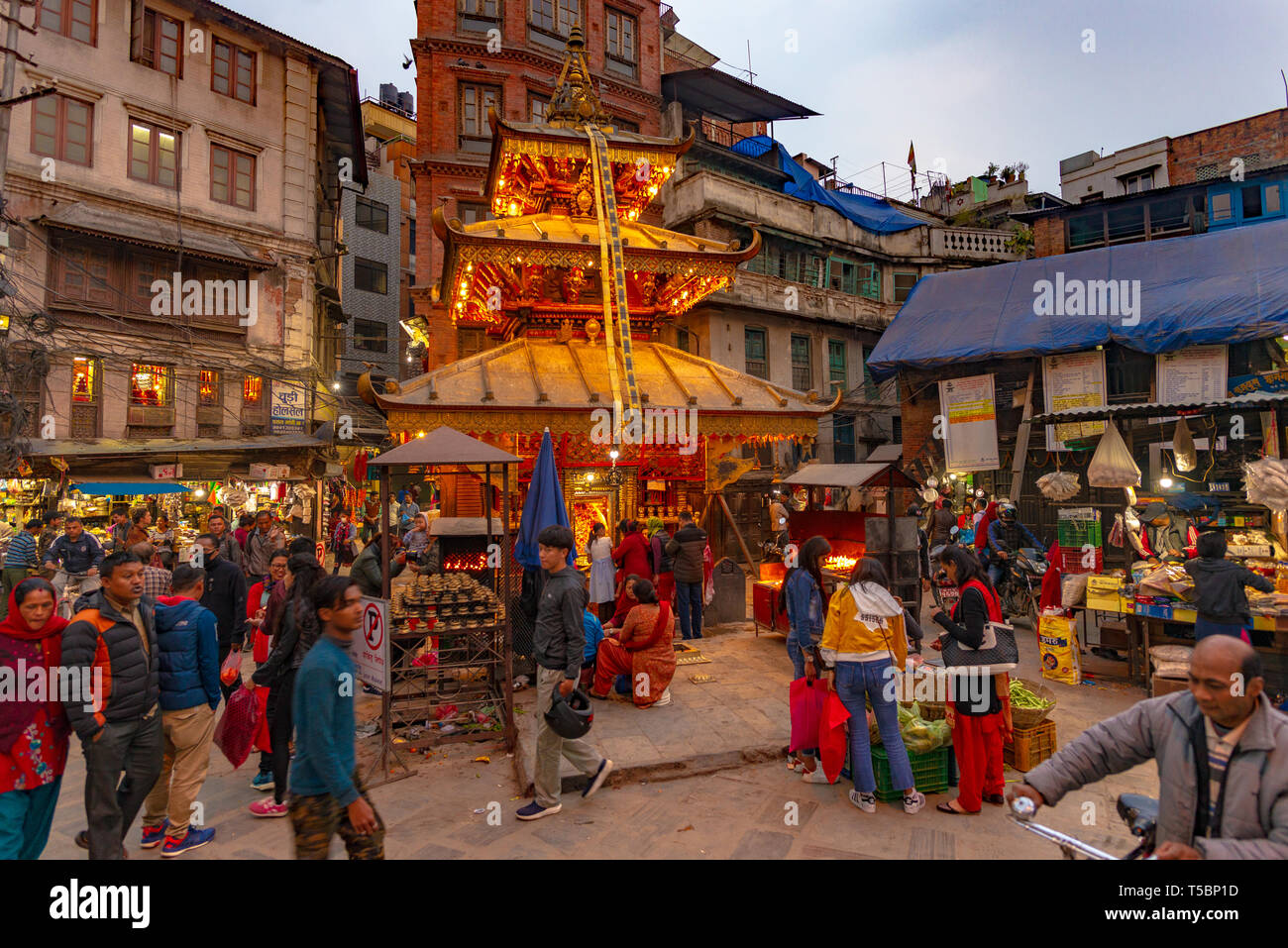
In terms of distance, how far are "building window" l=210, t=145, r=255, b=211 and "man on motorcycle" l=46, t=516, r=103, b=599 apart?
1413 centimetres

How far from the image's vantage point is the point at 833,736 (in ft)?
18.2

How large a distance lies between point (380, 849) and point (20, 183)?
2327cm

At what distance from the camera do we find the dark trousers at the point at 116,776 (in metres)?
4.14

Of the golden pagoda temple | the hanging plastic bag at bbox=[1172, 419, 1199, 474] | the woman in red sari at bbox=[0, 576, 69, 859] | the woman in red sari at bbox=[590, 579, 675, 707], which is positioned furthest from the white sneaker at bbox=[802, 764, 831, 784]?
the hanging plastic bag at bbox=[1172, 419, 1199, 474]

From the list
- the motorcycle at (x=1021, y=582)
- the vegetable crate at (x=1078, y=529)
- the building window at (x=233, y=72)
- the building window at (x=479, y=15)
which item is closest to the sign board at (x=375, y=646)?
the motorcycle at (x=1021, y=582)

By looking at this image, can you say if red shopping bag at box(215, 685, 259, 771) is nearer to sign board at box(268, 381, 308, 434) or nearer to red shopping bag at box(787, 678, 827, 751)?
red shopping bag at box(787, 678, 827, 751)

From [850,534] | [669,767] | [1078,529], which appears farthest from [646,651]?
[1078,529]

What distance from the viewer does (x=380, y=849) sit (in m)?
3.52

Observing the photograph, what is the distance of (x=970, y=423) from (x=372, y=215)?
104 ft

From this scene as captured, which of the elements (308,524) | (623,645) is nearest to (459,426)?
(623,645)

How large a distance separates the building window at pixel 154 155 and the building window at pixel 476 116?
29.6 feet

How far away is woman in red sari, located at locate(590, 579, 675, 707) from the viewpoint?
7715 millimetres

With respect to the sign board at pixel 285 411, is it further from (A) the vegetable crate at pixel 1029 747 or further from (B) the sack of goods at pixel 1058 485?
(A) the vegetable crate at pixel 1029 747
